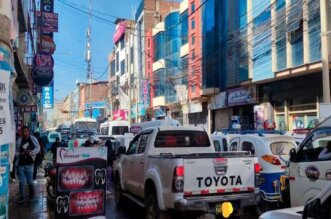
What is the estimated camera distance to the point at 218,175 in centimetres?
729

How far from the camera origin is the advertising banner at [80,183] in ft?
23.5

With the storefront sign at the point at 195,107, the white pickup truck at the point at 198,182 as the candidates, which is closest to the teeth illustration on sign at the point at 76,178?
the white pickup truck at the point at 198,182

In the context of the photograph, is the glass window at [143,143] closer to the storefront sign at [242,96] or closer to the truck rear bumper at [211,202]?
the truck rear bumper at [211,202]

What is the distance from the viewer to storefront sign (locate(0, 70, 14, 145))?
4.39 metres

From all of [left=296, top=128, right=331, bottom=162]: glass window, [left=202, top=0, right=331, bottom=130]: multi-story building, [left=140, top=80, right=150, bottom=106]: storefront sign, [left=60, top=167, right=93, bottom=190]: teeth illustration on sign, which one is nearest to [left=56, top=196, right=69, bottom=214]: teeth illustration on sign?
[left=60, top=167, right=93, bottom=190]: teeth illustration on sign

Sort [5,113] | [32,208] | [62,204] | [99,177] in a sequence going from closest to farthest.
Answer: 1. [5,113]
2. [62,204]
3. [99,177]
4. [32,208]

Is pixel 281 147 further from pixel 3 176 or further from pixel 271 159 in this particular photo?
pixel 3 176

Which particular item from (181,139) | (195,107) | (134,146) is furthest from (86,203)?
(195,107)

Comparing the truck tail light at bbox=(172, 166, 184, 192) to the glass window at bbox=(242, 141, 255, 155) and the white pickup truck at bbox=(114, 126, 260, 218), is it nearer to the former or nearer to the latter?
the white pickup truck at bbox=(114, 126, 260, 218)

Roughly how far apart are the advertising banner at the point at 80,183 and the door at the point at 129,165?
2.18 meters

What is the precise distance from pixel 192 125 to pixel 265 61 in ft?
22.3

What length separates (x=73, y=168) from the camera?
7309 millimetres

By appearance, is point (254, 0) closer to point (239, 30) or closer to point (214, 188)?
point (239, 30)

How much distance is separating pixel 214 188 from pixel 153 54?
42967 millimetres
